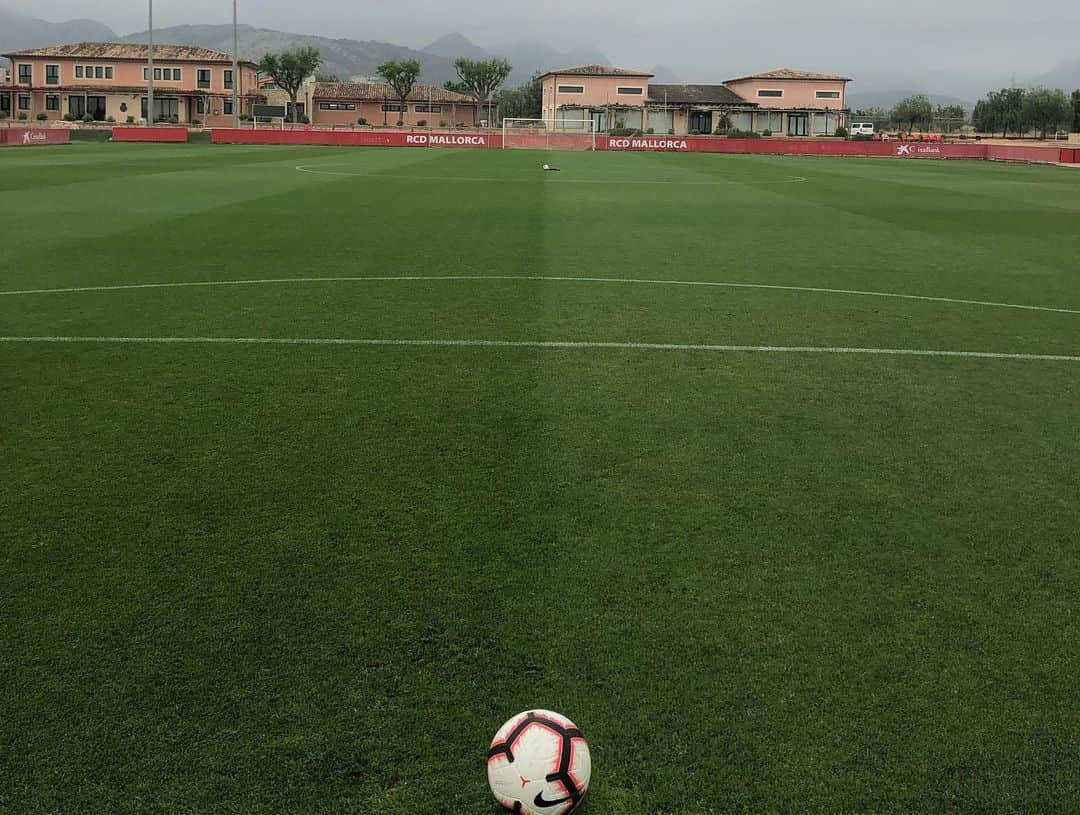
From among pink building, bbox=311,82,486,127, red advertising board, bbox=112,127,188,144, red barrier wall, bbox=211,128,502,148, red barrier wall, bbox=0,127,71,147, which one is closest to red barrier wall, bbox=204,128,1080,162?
red barrier wall, bbox=211,128,502,148

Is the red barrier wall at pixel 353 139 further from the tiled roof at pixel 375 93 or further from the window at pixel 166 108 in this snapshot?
the tiled roof at pixel 375 93

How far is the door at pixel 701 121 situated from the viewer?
382 ft

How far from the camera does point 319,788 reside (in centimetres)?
332

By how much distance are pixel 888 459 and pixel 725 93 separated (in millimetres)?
121051

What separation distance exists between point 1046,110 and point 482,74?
209 feet

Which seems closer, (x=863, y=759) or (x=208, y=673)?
(x=863, y=759)

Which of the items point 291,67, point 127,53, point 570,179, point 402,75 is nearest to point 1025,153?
point 570,179

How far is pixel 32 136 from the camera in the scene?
55062 millimetres

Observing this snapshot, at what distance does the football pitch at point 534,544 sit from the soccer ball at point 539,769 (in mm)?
145

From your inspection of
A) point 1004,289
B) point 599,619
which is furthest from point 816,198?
point 599,619

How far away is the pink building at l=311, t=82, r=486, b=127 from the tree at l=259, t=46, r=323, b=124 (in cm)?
954

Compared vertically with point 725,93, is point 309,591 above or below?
below

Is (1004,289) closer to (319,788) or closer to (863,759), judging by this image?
(863,759)

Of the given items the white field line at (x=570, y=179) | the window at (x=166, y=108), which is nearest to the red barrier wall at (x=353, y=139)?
the white field line at (x=570, y=179)
